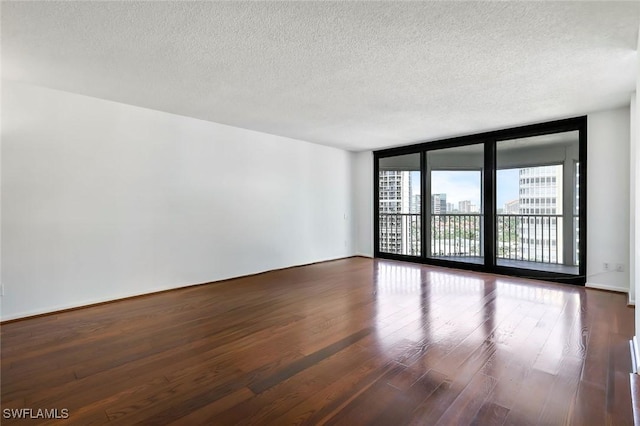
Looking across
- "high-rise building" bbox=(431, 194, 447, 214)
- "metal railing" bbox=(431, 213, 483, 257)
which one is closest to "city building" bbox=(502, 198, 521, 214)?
"metal railing" bbox=(431, 213, 483, 257)

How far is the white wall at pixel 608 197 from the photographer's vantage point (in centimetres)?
373

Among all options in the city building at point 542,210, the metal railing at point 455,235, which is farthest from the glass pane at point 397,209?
the city building at point 542,210

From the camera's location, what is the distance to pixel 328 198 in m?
6.21

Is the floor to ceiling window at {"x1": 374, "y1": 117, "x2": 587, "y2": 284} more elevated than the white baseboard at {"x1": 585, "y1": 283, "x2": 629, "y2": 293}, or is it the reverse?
the floor to ceiling window at {"x1": 374, "y1": 117, "x2": 587, "y2": 284}

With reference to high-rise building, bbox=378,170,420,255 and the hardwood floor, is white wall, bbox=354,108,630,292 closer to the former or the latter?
the hardwood floor

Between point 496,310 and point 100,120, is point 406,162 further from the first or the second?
point 100,120

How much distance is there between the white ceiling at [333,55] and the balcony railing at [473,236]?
8.13ft

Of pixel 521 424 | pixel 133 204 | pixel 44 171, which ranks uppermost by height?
pixel 44 171

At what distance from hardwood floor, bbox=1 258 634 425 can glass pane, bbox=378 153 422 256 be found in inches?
115

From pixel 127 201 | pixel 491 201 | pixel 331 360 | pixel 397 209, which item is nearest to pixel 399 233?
pixel 397 209

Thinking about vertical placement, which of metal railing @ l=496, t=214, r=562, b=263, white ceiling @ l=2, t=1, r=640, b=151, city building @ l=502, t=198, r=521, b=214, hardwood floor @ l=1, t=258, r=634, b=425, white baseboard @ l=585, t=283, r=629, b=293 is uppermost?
white ceiling @ l=2, t=1, r=640, b=151

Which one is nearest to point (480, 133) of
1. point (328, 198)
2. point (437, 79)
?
point (437, 79)

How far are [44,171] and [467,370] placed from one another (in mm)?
4239

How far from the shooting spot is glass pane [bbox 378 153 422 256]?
6484mm
